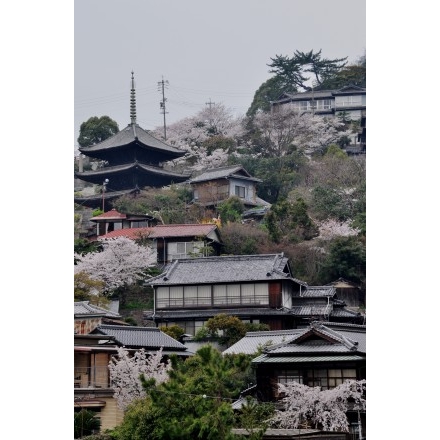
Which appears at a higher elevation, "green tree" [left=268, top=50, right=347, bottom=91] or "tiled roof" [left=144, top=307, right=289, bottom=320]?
"green tree" [left=268, top=50, right=347, bottom=91]

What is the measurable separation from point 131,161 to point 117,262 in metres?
7.94

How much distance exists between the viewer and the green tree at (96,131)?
2128 centimetres

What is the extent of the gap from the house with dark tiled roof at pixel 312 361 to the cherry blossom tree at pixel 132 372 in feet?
3.61

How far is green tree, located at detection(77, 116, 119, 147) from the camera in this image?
2128cm

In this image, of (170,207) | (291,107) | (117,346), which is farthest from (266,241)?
(291,107)

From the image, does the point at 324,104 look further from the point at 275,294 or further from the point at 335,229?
the point at 275,294

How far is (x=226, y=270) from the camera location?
13.9m

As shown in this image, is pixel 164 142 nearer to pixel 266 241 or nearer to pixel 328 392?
pixel 266 241

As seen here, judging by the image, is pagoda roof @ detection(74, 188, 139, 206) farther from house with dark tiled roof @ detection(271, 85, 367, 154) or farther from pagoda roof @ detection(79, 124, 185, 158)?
house with dark tiled roof @ detection(271, 85, 367, 154)

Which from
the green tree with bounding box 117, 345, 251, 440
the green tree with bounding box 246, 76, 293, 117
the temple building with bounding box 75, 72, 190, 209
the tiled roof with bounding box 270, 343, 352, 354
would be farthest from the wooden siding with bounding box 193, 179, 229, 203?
the green tree with bounding box 117, 345, 251, 440

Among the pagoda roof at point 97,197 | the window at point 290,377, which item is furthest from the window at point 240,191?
the window at point 290,377

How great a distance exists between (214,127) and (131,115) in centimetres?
359

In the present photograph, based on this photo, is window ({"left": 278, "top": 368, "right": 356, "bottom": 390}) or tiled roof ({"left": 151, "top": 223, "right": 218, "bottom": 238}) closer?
window ({"left": 278, "top": 368, "right": 356, "bottom": 390})

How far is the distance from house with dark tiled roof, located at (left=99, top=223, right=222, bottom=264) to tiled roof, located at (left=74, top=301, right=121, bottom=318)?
1.88 m
